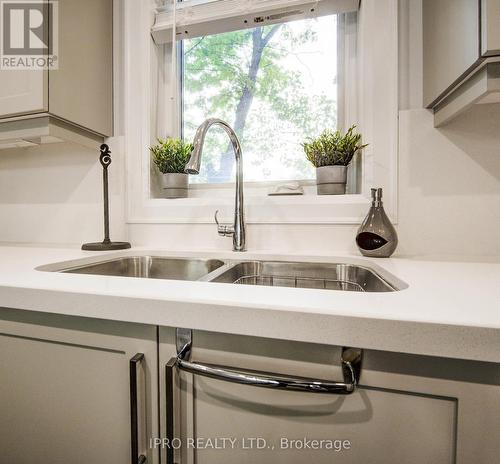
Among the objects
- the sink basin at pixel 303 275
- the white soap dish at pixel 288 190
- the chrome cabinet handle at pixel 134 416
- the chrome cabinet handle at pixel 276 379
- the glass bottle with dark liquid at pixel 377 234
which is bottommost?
the chrome cabinet handle at pixel 134 416

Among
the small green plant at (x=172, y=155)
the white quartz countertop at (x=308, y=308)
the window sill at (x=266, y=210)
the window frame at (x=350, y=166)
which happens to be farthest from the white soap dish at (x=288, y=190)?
the white quartz countertop at (x=308, y=308)

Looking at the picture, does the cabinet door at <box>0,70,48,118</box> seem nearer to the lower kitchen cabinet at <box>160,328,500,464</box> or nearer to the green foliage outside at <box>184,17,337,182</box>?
the green foliage outside at <box>184,17,337,182</box>

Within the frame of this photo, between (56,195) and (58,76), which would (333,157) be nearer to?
(58,76)

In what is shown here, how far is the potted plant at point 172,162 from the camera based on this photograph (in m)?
1.19

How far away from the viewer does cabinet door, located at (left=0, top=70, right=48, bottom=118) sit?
93 centimetres

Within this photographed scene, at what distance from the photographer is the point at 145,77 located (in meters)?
1.21

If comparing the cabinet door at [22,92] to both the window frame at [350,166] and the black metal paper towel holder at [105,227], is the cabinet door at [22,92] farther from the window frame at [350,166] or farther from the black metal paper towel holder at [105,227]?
the window frame at [350,166]

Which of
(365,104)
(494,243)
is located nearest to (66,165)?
(365,104)

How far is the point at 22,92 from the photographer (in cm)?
96

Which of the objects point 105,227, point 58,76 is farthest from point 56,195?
point 58,76

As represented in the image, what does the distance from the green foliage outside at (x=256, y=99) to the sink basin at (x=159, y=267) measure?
496 millimetres

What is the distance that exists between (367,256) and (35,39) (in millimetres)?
1256

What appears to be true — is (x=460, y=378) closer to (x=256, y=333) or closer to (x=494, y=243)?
(x=256, y=333)

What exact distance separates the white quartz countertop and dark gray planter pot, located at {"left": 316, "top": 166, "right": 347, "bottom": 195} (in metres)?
0.49
